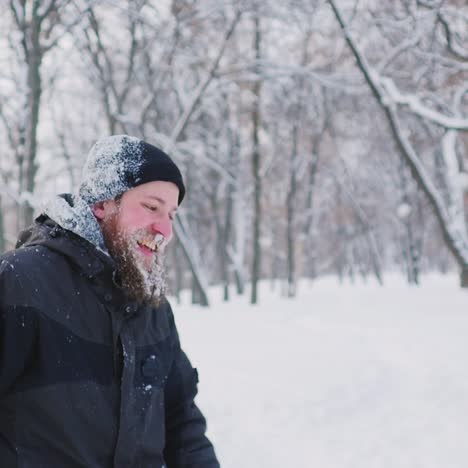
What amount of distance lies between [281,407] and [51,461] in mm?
4376

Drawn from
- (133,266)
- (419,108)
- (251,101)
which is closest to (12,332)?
(133,266)

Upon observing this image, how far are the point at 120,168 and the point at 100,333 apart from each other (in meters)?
0.55

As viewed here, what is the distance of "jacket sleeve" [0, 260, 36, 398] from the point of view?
149 centimetres

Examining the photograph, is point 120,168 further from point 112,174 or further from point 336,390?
point 336,390

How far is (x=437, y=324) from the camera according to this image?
30.5 ft

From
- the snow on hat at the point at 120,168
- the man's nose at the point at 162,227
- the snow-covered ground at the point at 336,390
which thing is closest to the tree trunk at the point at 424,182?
the snow-covered ground at the point at 336,390

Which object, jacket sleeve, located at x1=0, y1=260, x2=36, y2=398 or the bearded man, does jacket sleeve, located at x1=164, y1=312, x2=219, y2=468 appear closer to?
the bearded man

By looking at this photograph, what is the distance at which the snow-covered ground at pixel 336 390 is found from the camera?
461 centimetres

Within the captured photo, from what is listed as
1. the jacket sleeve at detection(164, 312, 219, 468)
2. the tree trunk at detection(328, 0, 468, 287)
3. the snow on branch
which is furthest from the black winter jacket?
the tree trunk at detection(328, 0, 468, 287)

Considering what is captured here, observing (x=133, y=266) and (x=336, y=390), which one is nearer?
(x=133, y=266)

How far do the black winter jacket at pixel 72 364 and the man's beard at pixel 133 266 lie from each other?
40 mm

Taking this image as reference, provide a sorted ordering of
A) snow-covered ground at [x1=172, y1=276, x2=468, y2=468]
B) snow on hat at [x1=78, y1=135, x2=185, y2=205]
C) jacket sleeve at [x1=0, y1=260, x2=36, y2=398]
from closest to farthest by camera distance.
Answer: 1. jacket sleeve at [x1=0, y1=260, x2=36, y2=398]
2. snow on hat at [x1=78, y1=135, x2=185, y2=205]
3. snow-covered ground at [x1=172, y1=276, x2=468, y2=468]

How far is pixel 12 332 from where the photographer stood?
4.91ft

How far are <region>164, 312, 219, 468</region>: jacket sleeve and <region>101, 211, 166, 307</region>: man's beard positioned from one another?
0.23 meters
